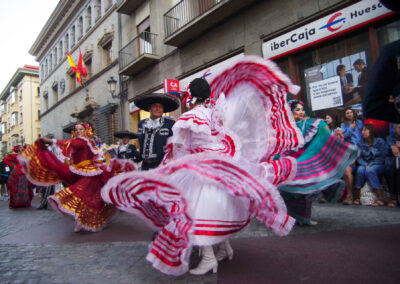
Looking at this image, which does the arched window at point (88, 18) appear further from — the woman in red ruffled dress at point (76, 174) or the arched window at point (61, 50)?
the woman in red ruffled dress at point (76, 174)

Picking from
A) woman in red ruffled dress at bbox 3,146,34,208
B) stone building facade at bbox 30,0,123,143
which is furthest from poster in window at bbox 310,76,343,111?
stone building facade at bbox 30,0,123,143

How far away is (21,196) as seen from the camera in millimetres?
8438

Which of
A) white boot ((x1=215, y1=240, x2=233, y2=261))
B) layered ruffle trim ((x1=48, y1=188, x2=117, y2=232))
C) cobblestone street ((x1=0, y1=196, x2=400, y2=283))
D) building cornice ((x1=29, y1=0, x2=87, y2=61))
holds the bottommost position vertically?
cobblestone street ((x1=0, y1=196, x2=400, y2=283))

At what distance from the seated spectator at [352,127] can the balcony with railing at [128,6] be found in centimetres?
1109

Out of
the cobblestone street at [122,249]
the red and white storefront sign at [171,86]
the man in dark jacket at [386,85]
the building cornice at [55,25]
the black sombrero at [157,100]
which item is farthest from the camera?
the building cornice at [55,25]

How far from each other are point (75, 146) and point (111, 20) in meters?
13.6

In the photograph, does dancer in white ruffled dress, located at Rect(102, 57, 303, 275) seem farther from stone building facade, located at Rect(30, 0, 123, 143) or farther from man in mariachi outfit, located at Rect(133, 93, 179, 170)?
stone building facade, located at Rect(30, 0, 123, 143)

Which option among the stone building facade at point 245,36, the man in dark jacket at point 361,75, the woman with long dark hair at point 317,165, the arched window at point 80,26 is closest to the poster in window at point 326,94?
the stone building facade at point 245,36

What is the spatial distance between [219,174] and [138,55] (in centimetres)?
1264

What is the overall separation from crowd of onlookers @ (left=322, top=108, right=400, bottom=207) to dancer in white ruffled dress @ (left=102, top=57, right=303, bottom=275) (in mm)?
3124

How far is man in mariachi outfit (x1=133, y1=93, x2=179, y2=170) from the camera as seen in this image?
4.30m

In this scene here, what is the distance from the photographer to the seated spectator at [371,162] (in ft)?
16.8

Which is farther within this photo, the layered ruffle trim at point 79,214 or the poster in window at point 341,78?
the poster in window at point 341,78

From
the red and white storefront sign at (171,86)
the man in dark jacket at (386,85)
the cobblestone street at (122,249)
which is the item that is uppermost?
the red and white storefront sign at (171,86)
